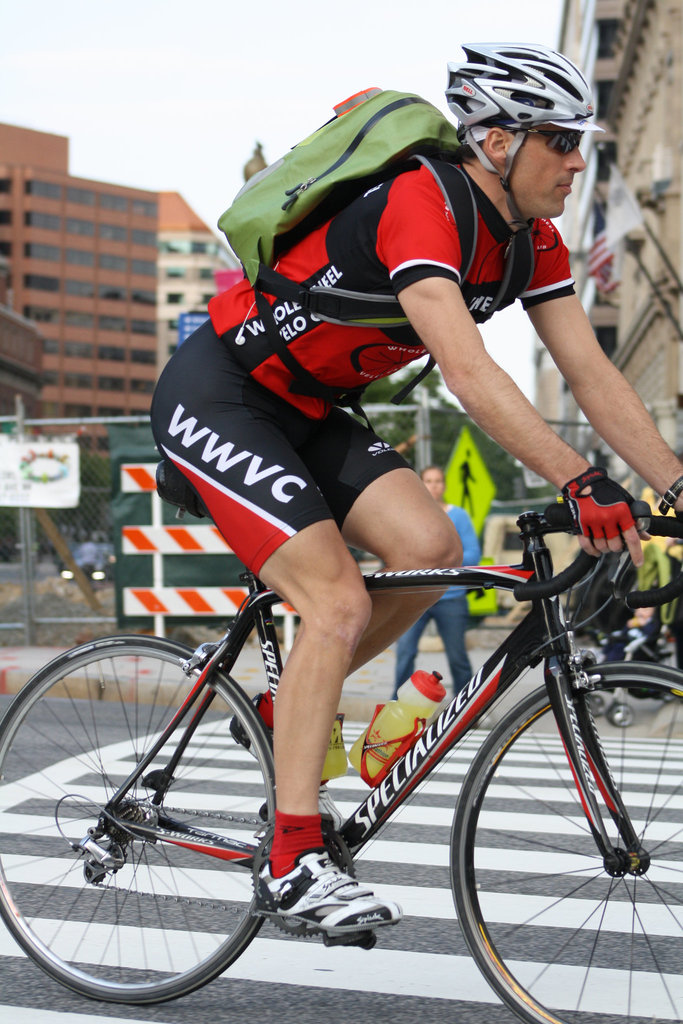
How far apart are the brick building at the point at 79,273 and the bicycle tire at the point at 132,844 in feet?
419

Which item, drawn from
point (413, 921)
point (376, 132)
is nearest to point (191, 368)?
point (376, 132)

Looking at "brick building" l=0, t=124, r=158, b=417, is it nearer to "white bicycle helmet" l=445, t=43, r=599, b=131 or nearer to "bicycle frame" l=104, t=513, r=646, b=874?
"bicycle frame" l=104, t=513, r=646, b=874

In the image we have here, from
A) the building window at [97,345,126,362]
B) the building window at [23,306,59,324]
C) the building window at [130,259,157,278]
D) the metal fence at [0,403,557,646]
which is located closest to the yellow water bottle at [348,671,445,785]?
the metal fence at [0,403,557,646]

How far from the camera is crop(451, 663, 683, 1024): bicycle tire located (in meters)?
2.76

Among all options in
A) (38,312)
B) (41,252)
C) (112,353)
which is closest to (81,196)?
(41,252)

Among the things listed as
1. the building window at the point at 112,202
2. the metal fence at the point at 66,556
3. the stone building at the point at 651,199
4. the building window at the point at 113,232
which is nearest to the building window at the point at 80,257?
the building window at the point at 113,232

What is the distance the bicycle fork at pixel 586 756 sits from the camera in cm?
275

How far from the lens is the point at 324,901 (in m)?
2.83

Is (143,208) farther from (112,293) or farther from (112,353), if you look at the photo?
(112,353)

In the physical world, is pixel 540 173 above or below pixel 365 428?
above

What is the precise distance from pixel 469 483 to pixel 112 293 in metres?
132

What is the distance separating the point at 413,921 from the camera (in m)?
3.82

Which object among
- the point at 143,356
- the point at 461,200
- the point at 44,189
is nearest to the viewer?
the point at 461,200

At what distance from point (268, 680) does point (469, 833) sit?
668mm
